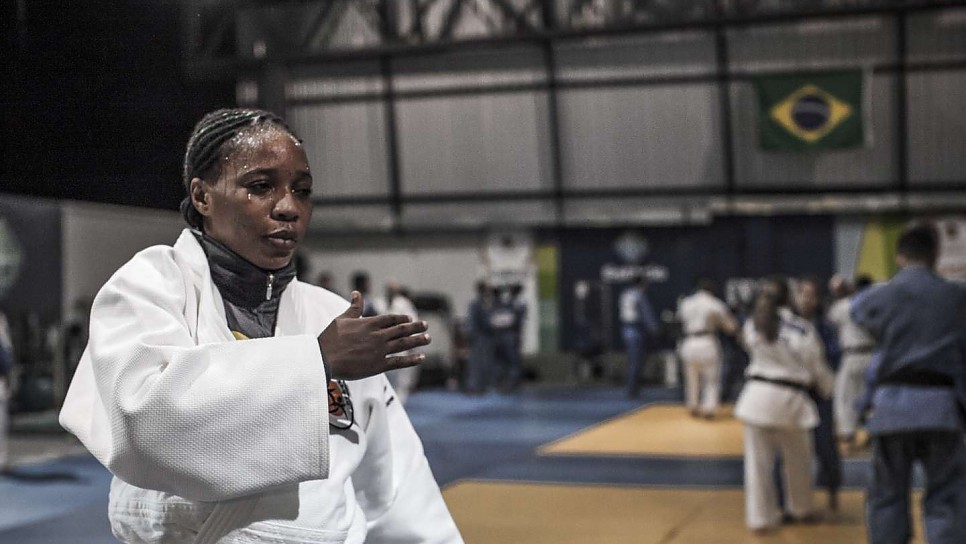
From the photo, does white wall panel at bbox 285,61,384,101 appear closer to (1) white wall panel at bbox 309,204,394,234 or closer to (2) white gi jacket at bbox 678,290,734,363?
(1) white wall panel at bbox 309,204,394,234

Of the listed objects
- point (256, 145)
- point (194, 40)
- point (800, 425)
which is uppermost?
point (194, 40)

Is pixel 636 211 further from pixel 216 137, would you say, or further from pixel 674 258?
pixel 216 137

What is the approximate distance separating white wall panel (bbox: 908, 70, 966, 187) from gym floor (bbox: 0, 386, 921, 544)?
719 cm

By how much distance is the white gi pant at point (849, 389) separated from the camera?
10.1m

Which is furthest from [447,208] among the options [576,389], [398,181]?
[576,389]

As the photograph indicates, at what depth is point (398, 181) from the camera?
20.0 meters

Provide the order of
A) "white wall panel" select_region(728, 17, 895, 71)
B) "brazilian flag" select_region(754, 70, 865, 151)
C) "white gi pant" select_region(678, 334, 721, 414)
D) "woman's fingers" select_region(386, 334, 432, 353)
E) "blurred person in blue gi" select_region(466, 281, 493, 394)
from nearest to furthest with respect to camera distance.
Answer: "woman's fingers" select_region(386, 334, 432, 353)
"white gi pant" select_region(678, 334, 721, 414)
"blurred person in blue gi" select_region(466, 281, 493, 394)
"brazilian flag" select_region(754, 70, 865, 151)
"white wall panel" select_region(728, 17, 895, 71)

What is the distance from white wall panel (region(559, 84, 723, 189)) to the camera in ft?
61.0

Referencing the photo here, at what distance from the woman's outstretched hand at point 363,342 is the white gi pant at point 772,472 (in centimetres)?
543

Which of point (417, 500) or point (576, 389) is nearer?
point (417, 500)

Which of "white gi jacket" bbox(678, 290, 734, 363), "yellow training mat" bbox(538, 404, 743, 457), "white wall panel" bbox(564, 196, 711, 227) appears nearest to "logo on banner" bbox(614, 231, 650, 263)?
"white wall panel" bbox(564, 196, 711, 227)

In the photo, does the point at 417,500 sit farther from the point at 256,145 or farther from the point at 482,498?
the point at 482,498

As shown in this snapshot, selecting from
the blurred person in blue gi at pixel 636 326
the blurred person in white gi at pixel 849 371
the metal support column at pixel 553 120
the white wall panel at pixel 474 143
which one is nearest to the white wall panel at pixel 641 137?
the metal support column at pixel 553 120

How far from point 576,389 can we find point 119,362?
53.3 ft
